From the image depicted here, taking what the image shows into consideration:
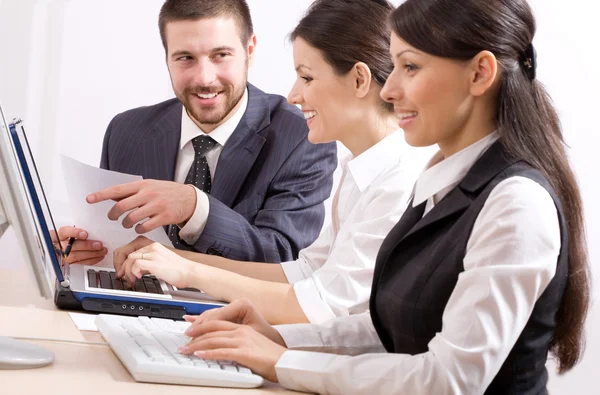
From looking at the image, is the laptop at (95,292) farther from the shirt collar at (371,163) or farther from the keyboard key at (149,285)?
the shirt collar at (371,163)

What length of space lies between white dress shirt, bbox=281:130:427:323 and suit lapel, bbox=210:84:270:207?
557 millimetres

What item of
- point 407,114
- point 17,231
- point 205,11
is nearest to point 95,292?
point 17,231

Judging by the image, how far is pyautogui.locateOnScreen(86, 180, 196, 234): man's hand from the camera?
193 cm

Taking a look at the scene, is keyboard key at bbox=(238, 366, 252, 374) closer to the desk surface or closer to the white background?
the desk surface

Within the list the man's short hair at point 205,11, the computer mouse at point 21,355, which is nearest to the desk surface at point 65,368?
the computer mouse at point 21,355

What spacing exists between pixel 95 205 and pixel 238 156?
665mm

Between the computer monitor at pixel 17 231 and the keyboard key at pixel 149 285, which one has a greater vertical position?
the computer monitor at pixel 17 231

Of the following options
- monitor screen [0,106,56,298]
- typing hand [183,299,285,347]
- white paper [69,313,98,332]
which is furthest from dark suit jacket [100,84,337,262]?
monitor screen [0,106,56,298]

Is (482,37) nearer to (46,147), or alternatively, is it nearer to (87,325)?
(87,325)

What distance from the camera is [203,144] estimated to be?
2566 millimetres

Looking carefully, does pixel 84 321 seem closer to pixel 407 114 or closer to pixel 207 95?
pixel 407 114

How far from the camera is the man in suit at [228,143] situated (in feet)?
8.07

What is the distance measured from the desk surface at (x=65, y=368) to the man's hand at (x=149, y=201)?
0.92 feet

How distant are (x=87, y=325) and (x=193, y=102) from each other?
1174 millimetres
